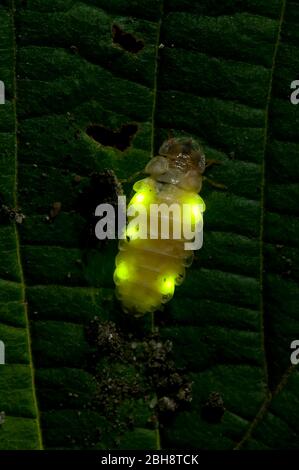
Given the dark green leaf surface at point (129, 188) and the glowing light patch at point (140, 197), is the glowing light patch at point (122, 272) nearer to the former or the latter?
the dark green leaf surface at point (129, 188)

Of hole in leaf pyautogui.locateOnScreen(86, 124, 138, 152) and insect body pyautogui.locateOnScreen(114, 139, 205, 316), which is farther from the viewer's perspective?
hole in leaf pyautogui.locateOnScreen(86, 124, 138, 152)

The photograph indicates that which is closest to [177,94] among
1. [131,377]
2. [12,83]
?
[12,83]

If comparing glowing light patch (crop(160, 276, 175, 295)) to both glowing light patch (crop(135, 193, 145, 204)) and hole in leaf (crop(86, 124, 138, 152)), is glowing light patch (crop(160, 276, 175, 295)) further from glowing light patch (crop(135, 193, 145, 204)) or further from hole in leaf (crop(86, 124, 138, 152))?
hole in leaf (crop(86, 124, 138, 152))

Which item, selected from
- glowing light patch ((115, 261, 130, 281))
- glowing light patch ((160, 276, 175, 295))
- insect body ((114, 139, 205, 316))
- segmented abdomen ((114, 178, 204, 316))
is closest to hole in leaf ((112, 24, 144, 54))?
insect body ((114, 139, 205, 316))

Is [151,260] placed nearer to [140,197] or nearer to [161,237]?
[161,237]

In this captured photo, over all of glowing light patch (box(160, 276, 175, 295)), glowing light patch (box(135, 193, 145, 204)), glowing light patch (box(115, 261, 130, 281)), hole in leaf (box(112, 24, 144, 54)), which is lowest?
glowing light patch (box(160, 276, 175, 295))
